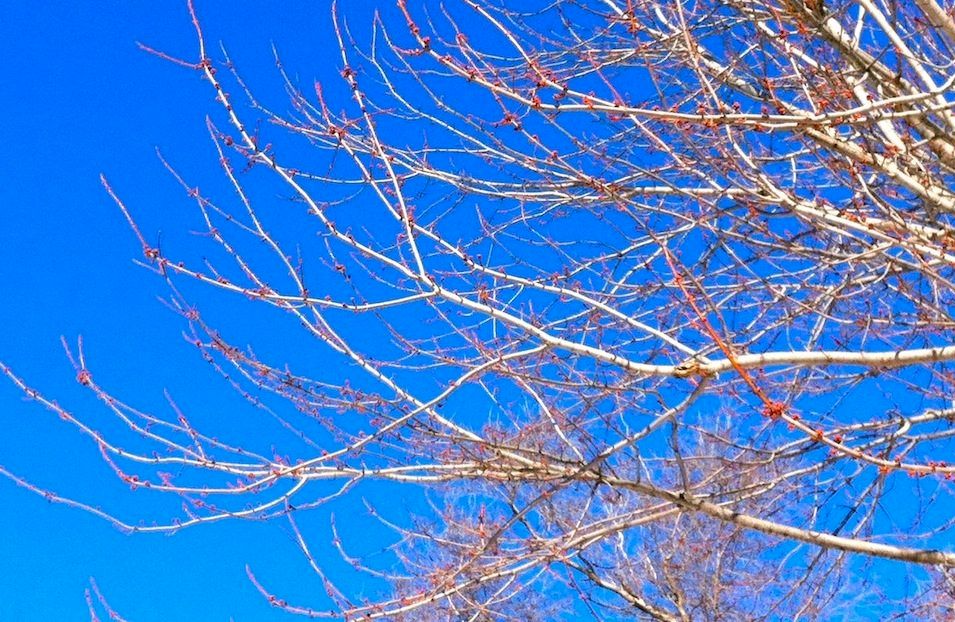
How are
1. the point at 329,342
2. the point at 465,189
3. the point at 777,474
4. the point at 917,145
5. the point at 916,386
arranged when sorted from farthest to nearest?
the point at 465,189 → the point at 777,474 → the point at 916,386 → the point at 917,145 → the point at 329,342

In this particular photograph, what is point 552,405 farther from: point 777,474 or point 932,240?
point 932,240

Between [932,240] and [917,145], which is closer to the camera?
[917,145]

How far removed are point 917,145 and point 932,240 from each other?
0.52 m

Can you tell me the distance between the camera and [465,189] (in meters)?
5.15

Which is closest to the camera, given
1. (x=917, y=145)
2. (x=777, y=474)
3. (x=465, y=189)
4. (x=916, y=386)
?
(x=917, y=145)

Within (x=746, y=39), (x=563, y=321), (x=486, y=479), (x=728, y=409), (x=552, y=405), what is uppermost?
(x=746, y=39)

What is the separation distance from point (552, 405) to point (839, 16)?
1990mm

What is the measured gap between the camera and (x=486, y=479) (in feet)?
12.4

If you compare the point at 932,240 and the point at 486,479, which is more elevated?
the point at 932,240

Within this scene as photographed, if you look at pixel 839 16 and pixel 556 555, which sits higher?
pixel 839 16

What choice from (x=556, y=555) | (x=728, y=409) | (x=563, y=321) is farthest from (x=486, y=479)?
(x=728, y=409)

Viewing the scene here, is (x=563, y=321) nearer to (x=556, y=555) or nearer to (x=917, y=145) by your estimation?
(x=556, y=555)

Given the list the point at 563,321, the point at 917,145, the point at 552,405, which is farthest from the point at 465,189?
the point at 917,145

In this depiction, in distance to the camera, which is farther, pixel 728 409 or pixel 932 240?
pixel 728 409
